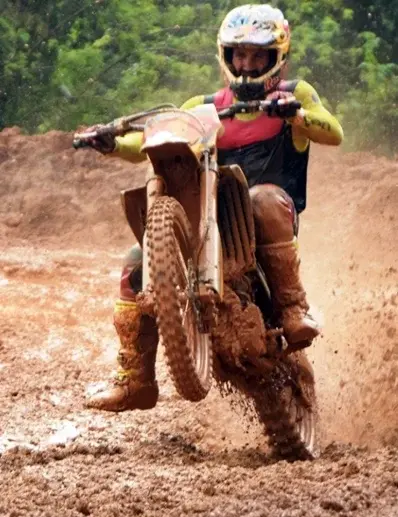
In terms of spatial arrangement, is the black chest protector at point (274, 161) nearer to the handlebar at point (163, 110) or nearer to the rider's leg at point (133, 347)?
the handlebar at point (163, 110)

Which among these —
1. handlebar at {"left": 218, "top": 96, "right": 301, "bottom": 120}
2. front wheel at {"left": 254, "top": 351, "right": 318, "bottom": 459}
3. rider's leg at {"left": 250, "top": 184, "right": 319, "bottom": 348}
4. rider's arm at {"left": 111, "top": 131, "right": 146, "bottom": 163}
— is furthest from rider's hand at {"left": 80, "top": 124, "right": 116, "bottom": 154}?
front wheel at {"left": 254, "top": 351, "right": 318, "bottom": 459}

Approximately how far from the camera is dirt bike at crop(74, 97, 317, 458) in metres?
4.91

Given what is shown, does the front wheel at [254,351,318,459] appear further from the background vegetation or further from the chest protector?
the background vegetation

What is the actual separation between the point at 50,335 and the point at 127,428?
2330 millimetres

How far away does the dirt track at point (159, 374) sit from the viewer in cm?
457

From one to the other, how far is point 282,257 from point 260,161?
69 cm

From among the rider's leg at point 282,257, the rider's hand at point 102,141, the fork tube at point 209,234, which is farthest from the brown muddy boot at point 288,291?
the rider's hand at point 102,141

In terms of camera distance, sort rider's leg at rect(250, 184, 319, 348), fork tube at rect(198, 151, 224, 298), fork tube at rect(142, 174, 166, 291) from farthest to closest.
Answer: rider's leg at rect(250, 184, 319, 348) → fork tube at rect(142, 174, 166, 291) → fork tube at rect(198, 151, 224, 298)

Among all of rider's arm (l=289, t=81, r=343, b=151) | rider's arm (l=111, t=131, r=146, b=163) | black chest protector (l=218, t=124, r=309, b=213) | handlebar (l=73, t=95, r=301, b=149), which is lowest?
black chest protector (l=218, t=124, r=309, b=213)

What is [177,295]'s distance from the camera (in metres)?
4.86

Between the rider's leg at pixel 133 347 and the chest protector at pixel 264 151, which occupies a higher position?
the chest protector at pixel 264 151

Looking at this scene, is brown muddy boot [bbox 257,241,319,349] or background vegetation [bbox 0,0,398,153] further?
background vegetation [bbox 0,0,398,153]

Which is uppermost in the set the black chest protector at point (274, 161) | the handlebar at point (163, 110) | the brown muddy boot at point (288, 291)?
the handlebar at point (163, 110)

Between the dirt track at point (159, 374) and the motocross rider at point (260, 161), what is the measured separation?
1.92 feet
